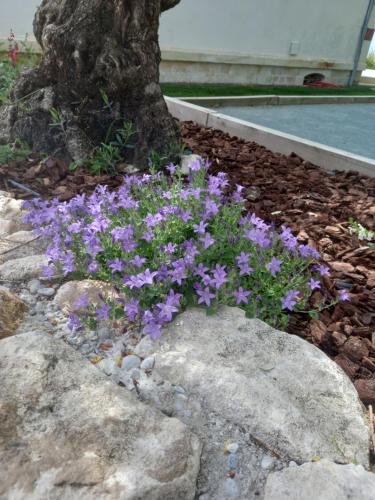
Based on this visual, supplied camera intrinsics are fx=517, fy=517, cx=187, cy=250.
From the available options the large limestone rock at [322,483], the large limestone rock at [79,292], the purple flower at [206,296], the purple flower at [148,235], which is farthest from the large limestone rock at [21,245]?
the large limestone rock at [322,483]

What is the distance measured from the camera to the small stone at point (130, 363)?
2.12 m

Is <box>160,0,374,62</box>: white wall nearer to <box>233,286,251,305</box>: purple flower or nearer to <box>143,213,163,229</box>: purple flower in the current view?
<box>143,213,163,229</box>: purple flower

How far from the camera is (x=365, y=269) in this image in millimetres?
3121

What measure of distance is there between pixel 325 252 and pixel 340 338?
3.01 feet

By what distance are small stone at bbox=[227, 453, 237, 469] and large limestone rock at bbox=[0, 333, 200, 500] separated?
0.45 feet

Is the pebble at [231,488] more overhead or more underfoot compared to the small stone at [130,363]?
more underfoot

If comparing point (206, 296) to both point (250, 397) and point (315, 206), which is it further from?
point (315, 206)

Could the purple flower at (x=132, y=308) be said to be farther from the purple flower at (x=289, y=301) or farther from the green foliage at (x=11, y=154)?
the green foliage at (x=11, y=154)

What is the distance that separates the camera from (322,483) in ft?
5.31

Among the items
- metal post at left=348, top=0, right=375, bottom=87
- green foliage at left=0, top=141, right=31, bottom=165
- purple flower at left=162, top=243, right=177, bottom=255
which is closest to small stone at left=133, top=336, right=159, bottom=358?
purple flower at left=162, top=243, right=177, bottom=255

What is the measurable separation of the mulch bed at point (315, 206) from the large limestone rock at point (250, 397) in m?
0.26

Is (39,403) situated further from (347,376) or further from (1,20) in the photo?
(1,20)

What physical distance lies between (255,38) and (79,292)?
10819mm

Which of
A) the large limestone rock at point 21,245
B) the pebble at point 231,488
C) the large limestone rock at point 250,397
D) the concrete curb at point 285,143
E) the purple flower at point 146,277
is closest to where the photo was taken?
the pebble at point 231,488
